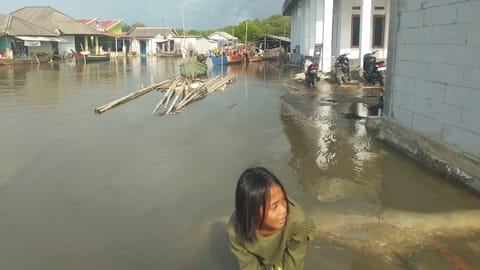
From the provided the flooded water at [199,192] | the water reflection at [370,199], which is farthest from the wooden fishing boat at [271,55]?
the water reflection at [370,199]

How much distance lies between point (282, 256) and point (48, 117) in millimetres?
11476

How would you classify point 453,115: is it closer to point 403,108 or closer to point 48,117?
point 403,108

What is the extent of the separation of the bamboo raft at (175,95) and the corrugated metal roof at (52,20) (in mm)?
34235

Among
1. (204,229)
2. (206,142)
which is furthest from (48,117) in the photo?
(204,229)

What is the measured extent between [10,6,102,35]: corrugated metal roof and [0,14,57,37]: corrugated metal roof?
2784mm

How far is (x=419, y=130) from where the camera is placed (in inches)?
265

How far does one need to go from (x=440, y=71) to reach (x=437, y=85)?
0.69 feet

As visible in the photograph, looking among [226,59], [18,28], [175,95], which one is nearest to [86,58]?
[18,28]

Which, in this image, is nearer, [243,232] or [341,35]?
[243,232]

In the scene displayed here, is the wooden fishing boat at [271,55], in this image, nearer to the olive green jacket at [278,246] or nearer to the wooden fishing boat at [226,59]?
the wooden fishing boat at [226,59]

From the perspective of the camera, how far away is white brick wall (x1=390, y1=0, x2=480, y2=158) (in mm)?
5379

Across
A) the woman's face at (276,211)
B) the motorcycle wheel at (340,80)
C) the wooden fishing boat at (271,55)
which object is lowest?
the woman's face at (276,211)

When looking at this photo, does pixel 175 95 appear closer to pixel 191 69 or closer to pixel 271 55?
pixel 191 69

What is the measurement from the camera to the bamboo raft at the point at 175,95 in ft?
44.4
